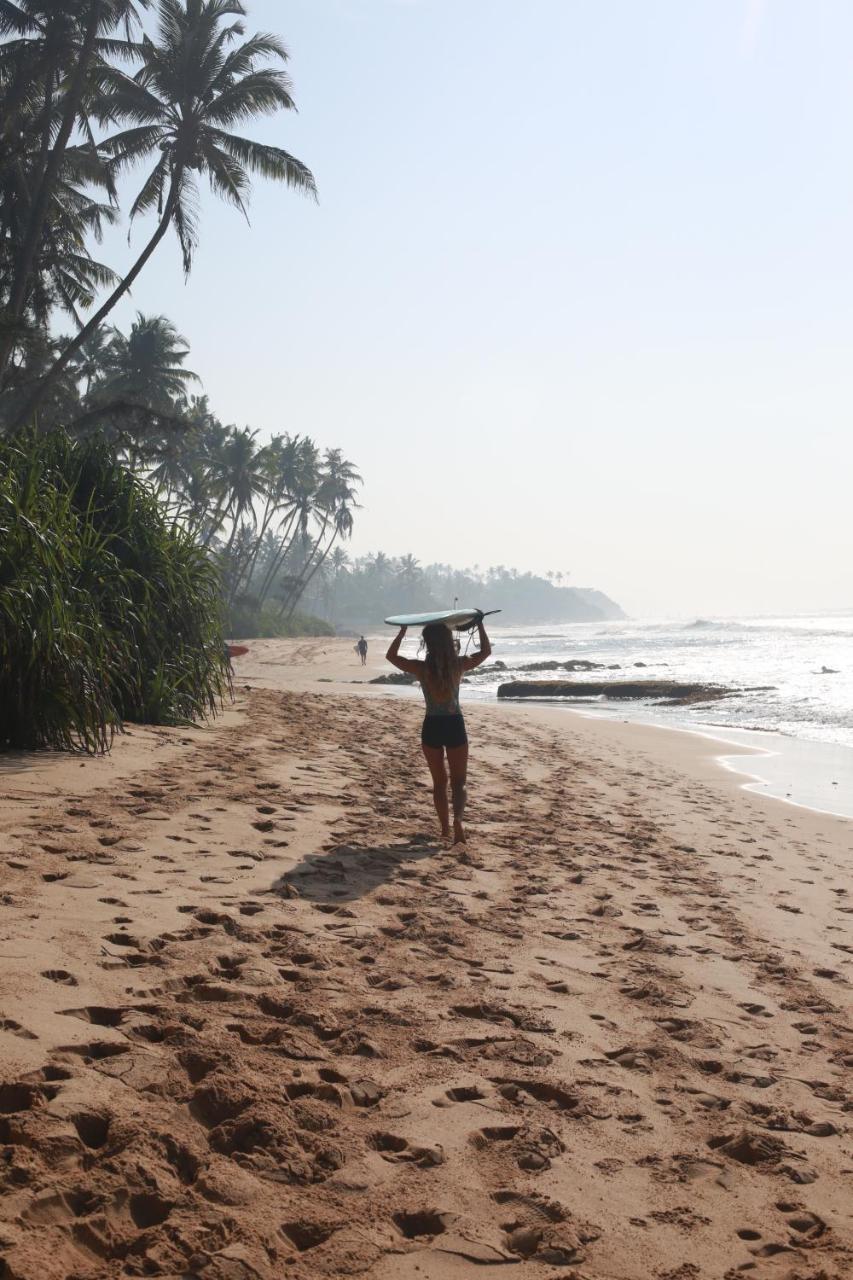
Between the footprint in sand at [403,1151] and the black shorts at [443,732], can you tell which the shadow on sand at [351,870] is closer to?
the black shorts at [443,732]

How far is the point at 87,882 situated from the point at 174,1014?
147 cm

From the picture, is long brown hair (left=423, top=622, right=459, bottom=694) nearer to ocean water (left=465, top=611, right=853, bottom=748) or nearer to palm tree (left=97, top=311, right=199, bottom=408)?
ocean water (left=465, top=611, right=853, bottom=748)

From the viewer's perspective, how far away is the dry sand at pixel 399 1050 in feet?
7.29

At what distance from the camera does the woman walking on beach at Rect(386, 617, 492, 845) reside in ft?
21.3

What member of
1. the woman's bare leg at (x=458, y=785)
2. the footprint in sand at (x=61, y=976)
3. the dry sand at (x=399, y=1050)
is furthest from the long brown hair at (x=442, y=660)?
the footprint in sand at (x=61, y=976)

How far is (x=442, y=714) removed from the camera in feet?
21.7

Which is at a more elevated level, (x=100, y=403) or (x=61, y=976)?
(x=100, y=403)

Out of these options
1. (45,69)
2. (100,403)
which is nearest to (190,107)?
(45,69)

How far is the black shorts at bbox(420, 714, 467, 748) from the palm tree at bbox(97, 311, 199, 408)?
3632 cm

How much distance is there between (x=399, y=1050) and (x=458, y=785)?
3.36 meters

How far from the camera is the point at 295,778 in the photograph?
777 cm

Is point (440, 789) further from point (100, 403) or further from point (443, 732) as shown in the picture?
point (100, 403)

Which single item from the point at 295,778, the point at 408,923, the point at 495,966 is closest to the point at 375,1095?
the point at 495,966

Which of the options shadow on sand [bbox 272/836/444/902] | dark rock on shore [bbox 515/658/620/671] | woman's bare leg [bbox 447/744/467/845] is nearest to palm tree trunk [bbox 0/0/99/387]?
woman's bare leg [bbox 447/744/467/845]
